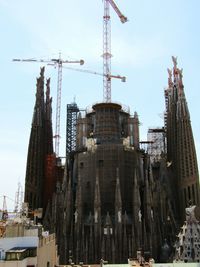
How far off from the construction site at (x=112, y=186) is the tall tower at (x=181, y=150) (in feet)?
0.88

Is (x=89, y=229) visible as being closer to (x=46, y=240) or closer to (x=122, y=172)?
(x=122, y=172)

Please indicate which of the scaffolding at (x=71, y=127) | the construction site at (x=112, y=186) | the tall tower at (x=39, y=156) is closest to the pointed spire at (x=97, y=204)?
the construction site at (x=112, y=186)

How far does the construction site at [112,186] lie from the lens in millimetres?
87312

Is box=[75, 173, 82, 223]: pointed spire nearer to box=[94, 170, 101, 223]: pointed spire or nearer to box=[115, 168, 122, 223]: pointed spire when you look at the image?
box=[94, 170, 101, 223]: pointed spire

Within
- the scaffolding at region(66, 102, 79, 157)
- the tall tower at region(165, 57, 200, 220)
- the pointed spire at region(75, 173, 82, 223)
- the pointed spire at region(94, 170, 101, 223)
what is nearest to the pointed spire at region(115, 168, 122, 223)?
the pointed spire at region(94, 170, 101, 223)

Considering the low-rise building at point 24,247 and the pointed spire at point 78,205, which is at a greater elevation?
the pointed spire at point 78,205

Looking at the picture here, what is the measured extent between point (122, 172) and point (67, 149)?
144ft

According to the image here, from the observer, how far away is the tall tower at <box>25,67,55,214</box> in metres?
104

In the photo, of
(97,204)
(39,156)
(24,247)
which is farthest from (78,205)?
(24,247)

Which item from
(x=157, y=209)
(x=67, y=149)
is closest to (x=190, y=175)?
(x=157, y=209)

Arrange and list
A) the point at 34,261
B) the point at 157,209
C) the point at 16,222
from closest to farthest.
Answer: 1. the point at 34,261
2. the point at 16,222
3. the point at 157,209

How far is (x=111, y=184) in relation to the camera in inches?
3787

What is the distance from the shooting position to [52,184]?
110m

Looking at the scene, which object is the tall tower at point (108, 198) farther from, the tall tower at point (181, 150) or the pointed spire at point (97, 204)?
the tall tower at point (181, 150)
